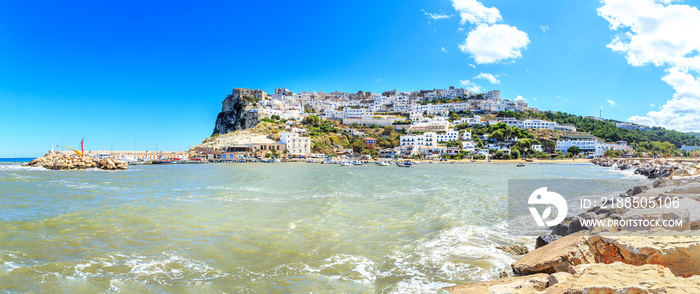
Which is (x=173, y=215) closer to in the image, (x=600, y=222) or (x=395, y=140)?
(x=600, y=222)

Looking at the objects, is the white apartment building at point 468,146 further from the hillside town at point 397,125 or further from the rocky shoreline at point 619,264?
the rocky shoreline at point 619,264

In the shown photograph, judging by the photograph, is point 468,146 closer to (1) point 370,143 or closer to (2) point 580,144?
(1) point 370,143

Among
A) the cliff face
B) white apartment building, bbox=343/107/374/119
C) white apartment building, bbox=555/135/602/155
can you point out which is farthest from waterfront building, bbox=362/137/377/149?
white apartment building, bbox=555/135/602/155

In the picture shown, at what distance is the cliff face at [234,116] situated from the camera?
123 m

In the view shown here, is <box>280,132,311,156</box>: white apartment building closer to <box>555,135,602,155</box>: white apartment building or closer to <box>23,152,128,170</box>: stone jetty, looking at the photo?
<box>23,152,128,170</box>: stone jetty

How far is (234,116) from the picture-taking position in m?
133

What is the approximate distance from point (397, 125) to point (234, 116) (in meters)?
61.3

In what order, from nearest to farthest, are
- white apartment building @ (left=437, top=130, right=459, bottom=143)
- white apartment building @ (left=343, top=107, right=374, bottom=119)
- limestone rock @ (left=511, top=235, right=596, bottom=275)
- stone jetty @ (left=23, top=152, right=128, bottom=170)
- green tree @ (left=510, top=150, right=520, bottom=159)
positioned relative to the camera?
limestone rock @ (left=511, top=235, right=596, bottom=275) < stone jetty @ (left=23, top=152, right=128, bottom=170) < green tree @ (left=510, top=150, right=520, bottom=159) < white apartment building @ (left=437, top=130, right=459, bottom=143) < white apartment building @ (left=343, top=107, right=374, bottom=119)

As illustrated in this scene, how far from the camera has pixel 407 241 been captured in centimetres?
991

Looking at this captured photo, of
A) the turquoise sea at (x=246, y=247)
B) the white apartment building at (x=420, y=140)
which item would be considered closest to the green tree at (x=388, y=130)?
the white apartment building at (x=420, y=140)

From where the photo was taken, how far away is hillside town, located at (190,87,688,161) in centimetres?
9912

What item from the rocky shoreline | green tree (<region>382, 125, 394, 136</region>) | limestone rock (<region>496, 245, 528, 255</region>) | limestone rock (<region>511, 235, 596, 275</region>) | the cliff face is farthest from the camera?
the cliff face

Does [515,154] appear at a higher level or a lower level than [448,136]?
lower

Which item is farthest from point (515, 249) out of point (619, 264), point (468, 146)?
point (468, 146)
